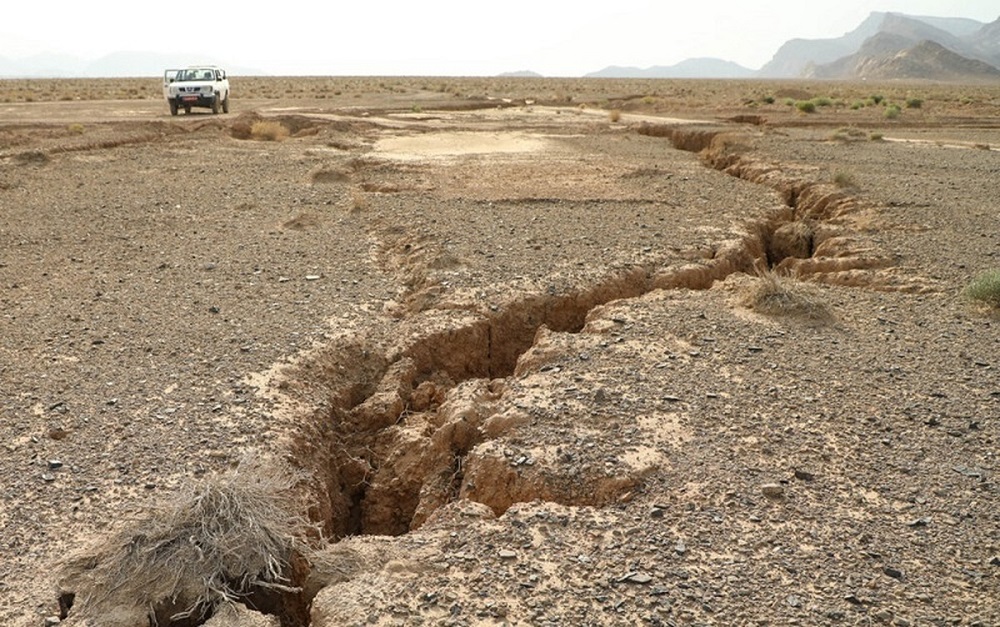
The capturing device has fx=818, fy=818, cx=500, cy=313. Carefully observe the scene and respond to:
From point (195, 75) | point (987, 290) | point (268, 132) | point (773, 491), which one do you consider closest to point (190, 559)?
point (773, 491)

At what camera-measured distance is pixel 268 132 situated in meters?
21.7

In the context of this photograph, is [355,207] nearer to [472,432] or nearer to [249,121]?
[472,432]

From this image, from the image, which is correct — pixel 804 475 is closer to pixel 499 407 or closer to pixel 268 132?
pixel 499 407

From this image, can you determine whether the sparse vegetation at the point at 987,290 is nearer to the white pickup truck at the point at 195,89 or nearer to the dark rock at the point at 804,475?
the dark rock at the point at 804,475

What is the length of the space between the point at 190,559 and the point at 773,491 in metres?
3.10

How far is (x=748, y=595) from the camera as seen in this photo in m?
3.81

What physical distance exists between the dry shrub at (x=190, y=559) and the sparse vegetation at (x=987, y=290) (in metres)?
6.60

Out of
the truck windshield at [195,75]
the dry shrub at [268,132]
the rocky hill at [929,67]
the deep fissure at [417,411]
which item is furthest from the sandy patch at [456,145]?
the rocky hill at [929,67]

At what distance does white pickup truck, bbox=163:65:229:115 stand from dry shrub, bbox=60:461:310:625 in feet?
84.5

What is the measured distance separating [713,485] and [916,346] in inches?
122

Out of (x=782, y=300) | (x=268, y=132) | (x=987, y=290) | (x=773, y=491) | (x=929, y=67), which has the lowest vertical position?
(x=773, y=491)

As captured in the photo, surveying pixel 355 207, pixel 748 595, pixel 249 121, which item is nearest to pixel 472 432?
pixel 748 595

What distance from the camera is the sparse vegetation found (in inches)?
297

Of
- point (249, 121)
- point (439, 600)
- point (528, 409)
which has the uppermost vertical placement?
point (249, 121)
